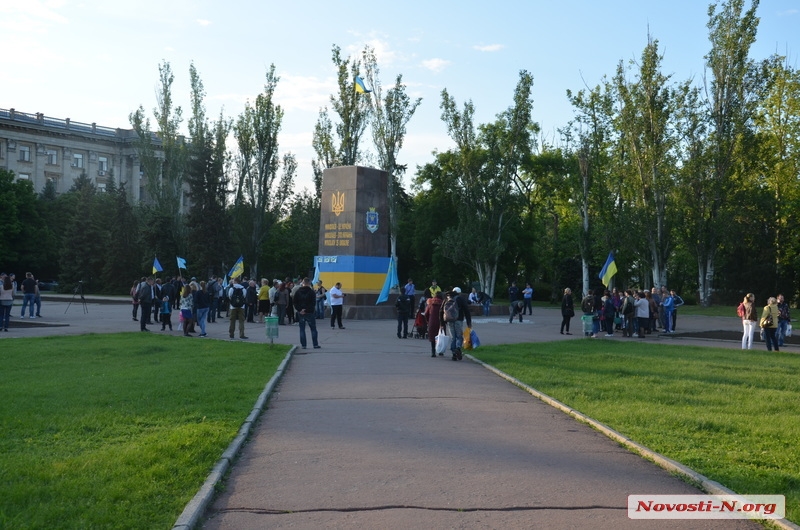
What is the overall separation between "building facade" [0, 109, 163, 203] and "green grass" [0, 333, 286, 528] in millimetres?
79192

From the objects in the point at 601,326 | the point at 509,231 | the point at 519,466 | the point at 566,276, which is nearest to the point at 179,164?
the point at 509,231

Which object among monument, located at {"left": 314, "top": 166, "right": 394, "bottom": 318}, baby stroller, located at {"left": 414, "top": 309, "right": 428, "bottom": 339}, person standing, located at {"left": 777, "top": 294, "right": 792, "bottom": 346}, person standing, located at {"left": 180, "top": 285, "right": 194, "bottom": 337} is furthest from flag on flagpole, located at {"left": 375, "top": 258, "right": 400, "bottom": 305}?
person standing, located at {"left": 777, "top": 294, "right": 792, "bottom": 346}

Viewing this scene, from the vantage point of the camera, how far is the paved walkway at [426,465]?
601 cm

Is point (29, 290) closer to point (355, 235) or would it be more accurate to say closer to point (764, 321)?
point (355, 235)

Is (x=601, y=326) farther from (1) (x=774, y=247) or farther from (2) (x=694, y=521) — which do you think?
(1) (x=774, y=247)

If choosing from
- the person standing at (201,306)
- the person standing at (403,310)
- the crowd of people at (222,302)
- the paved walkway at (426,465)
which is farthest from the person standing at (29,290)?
the paved walkway at (426,465)

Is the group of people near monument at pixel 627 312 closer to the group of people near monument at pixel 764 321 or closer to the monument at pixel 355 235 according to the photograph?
the group of people near monument at pixel 764 321

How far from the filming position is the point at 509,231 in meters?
62.3

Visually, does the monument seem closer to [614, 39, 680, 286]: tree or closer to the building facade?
[614, 39, 680, 286]: tree

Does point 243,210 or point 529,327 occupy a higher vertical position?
point 243,210

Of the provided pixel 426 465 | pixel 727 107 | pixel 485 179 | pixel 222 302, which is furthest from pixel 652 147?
pixel 426 465

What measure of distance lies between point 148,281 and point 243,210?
3625cm

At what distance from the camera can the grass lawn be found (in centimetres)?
776
